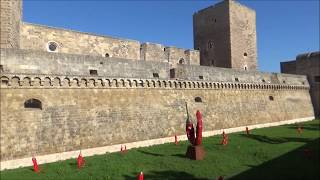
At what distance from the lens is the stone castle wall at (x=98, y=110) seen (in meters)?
13.6

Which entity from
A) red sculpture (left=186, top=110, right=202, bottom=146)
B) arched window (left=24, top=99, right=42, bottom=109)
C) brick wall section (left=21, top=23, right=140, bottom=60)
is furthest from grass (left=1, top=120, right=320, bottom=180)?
brick wall section (left=21, top=23, right=140, bottom=60)

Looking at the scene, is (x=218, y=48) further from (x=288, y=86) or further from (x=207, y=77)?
(x=207, y=77)

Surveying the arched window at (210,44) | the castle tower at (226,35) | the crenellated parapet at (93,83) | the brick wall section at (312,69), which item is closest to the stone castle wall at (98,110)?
the crenellated parapet at (93,83)

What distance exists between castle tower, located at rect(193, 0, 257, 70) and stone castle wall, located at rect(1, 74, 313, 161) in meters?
7.59

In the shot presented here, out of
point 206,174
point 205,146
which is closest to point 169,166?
point 206,174

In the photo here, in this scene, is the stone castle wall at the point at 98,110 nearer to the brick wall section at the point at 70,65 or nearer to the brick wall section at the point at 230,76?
the brick wall section at the point at 70,65

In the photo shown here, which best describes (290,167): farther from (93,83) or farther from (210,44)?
(210,44)

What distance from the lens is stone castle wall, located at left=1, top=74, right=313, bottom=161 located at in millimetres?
13641

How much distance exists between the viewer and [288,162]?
13523 millimetres

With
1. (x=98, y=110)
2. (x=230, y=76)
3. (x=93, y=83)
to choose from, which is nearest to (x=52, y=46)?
(x=93, y=83)

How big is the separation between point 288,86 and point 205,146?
17848 millimetres

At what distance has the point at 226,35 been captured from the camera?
30766mm

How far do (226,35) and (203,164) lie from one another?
1963 cm

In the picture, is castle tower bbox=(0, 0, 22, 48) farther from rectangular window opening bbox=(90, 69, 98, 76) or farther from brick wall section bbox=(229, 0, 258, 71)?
brick wall section bbox=(229, 0, 258, 71)
